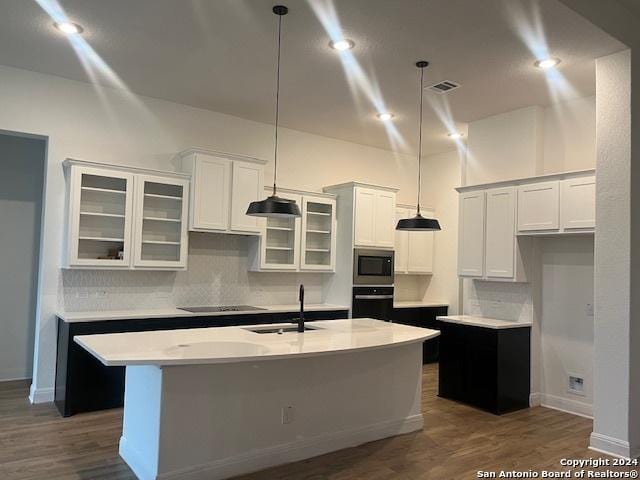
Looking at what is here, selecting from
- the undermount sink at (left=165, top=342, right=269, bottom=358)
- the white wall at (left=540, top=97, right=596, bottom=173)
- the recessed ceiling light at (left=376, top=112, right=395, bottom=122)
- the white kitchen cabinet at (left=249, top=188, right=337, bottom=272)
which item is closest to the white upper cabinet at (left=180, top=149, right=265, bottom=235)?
the white kitchen cabinet at (left=249, top=188, right=337, bottom=272)

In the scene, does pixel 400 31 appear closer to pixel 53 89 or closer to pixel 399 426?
pixel 399 426

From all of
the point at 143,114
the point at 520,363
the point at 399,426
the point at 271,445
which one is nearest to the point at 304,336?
the point at 271,445

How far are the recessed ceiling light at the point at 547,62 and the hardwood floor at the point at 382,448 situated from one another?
3080 mm

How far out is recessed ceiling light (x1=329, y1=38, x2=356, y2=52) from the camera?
12.9 ft

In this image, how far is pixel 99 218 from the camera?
500cm

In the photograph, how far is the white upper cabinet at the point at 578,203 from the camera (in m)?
4.48

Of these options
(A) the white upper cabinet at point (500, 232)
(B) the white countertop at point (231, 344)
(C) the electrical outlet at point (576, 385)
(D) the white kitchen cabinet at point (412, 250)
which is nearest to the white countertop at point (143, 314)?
(B) the white countertop at point (231, 344)

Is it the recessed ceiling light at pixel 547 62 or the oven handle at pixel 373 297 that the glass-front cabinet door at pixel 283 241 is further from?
the recessed ceiling light at pixel 547 62

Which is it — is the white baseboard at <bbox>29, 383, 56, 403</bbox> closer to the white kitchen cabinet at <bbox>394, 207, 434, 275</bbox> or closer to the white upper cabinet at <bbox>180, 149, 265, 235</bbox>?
the white upper cabinet at <bbox>180, 149, 265, 235</bbox>

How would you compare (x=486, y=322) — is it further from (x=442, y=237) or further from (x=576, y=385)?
(x=442, y=237)

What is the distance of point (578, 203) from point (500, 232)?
2.76 ft

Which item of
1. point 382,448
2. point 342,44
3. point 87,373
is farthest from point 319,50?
point 87,373

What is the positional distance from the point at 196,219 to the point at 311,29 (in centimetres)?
234

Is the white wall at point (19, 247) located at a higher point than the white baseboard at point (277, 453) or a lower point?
higher
